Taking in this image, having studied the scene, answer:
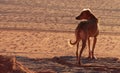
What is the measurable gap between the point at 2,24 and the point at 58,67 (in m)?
14.7

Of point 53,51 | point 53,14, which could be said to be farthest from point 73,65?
point 53,14

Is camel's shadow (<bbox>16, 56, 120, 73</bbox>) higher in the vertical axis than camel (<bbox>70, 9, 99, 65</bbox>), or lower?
lower

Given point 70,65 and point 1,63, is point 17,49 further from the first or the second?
point 1,63

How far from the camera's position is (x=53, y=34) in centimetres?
2181

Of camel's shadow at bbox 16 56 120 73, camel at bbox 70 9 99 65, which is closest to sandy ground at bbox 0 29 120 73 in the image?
camel's shadow at bbox 16 56 120 73

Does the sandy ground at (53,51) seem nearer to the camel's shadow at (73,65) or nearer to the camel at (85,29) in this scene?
the camel's shadow at (73,65)

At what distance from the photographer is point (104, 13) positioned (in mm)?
31516

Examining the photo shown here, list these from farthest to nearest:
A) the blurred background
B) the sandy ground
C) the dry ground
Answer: the blurred background
the dry ground
the sandy ground

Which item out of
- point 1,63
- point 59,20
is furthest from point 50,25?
Answer: point 1,63

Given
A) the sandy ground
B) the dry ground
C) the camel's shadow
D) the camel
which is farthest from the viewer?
the camel

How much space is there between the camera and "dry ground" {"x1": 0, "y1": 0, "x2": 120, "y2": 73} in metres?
11.7

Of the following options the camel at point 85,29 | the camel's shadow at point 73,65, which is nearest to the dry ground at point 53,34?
the camel's shadow at point 73,65

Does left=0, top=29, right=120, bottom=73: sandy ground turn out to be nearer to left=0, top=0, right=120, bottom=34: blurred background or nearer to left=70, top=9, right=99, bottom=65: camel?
left=70, top=9, right=99, bottom=65: camel

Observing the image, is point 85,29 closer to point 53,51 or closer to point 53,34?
point 53,51
